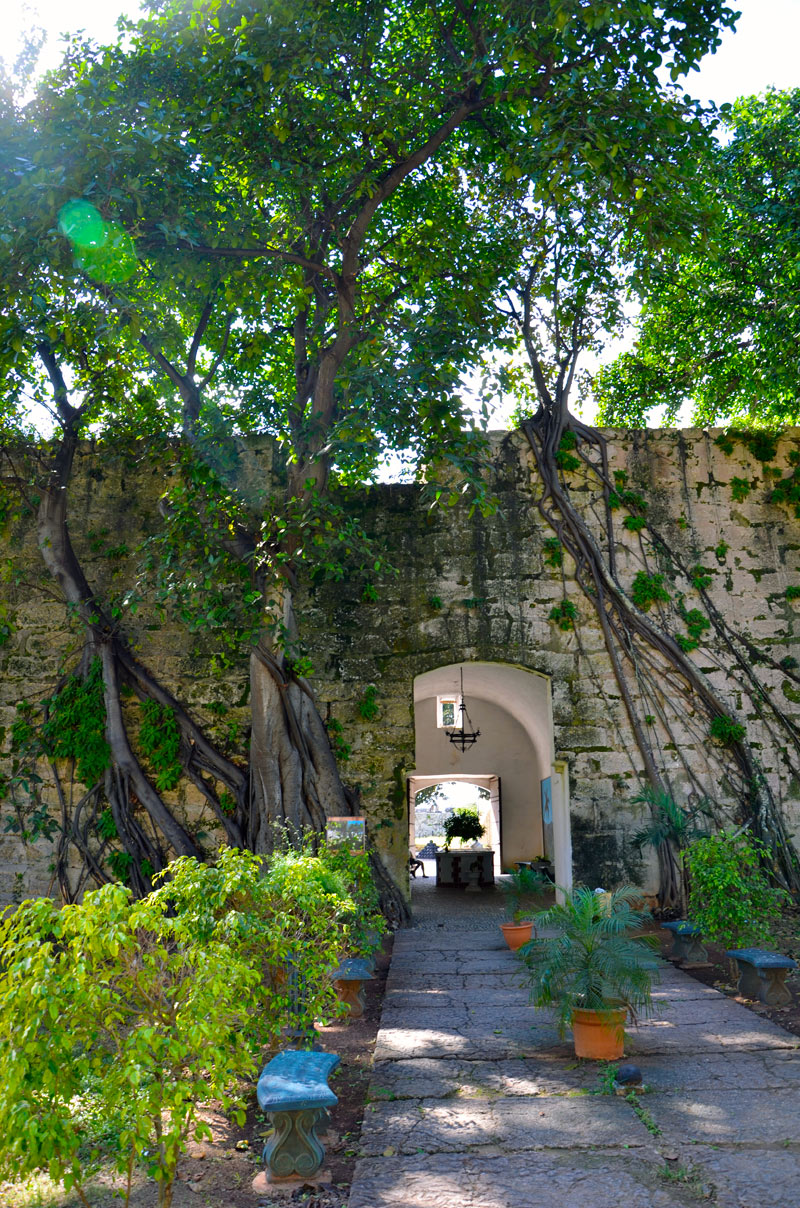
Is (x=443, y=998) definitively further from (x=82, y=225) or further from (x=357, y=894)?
(x=82, y=225)

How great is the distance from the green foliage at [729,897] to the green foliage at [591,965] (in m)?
1.28

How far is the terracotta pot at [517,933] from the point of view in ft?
22.0

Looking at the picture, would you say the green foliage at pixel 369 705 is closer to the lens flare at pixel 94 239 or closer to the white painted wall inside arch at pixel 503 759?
the lens flare at pixel 94 239

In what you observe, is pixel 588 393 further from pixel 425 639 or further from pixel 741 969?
pixel 741 969

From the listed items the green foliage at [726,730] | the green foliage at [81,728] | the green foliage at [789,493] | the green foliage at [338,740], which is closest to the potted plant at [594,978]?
the green foliage at [338,740]

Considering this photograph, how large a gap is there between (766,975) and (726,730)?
124 inches

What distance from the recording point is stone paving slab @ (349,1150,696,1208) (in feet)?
9.00

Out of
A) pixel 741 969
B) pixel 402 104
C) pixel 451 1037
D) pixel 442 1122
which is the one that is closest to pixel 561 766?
pixel 741 969

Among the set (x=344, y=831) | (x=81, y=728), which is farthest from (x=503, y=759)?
(x=344, y=831)

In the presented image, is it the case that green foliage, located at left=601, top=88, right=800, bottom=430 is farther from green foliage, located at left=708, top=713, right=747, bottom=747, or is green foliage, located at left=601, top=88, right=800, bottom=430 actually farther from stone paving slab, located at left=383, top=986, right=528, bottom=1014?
stone paving slab, located at left=383, top=986, right=528, bottom=1014

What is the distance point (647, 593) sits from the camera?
821 centimetres

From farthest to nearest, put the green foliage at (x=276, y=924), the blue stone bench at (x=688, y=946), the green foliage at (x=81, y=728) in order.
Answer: the green foliage at (x=81, y=728)
the blue stone bench at (x=688, y=946)
the green foliage at (x=276, y=924)

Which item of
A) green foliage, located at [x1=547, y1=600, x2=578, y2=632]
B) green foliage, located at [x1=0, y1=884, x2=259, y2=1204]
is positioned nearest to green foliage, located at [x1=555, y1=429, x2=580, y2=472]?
green foliage, located at [x1=547, y1=600, x2=578, y2=632]

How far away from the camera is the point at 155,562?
680cm
